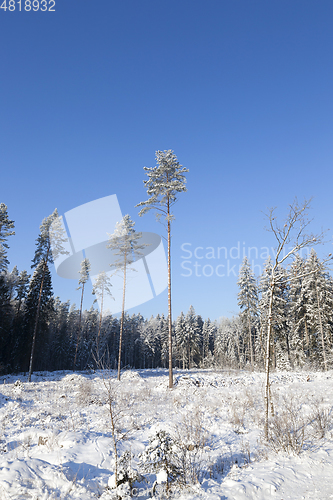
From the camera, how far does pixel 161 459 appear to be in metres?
4.54

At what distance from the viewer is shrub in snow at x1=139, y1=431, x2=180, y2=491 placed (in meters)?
4.51

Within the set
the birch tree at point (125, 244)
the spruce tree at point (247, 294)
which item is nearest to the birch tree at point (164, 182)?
the birch tree at point (125, 244)

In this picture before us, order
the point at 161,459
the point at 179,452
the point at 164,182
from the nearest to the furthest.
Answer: the point at 161,459, the point at 179,452, the point at 164,182

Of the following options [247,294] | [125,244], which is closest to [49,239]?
[125,244]

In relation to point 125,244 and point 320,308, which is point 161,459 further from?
point 320,308

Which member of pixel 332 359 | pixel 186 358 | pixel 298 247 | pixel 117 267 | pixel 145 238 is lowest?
pixel 186 358

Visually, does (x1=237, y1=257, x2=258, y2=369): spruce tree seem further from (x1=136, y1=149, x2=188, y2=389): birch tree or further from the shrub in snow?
the shrub in snow

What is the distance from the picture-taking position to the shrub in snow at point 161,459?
178 inches

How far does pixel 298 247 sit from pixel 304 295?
28.4 metres

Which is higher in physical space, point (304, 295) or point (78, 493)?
point (304, 295)

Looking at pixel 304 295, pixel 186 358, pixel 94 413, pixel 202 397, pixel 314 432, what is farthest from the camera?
pixel 186 358

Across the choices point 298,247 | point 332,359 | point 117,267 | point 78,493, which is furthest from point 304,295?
point 78,493

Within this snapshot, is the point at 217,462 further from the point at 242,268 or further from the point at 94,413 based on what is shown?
the point at 242,268

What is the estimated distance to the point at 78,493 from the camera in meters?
4.26
